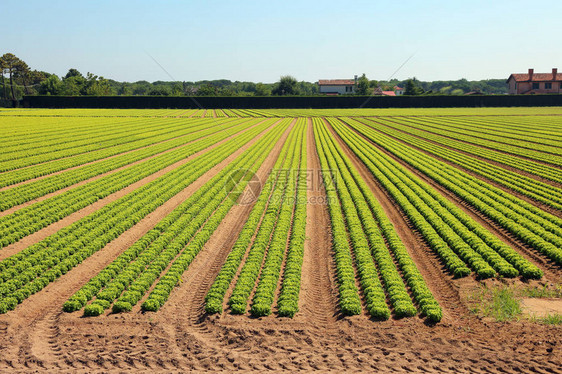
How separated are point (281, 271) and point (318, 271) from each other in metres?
1.06

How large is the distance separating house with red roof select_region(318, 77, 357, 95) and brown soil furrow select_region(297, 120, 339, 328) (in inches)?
5745

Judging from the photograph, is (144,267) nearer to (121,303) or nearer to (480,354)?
(121,303)

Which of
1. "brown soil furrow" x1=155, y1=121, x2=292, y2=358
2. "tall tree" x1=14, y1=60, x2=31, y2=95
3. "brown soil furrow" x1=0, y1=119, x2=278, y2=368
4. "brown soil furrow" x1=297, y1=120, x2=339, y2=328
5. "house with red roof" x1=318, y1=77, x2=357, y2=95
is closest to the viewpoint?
"brown soil furrow" x1=155, y1=121, x2=292, y2=358

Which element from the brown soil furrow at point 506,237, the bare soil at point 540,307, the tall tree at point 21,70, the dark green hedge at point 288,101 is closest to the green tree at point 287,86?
the dark green hedge at point 288,101

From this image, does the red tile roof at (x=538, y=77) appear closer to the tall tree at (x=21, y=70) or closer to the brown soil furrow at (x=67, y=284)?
the brown soil furrow at (x=67, y=284)

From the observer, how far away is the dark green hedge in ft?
356

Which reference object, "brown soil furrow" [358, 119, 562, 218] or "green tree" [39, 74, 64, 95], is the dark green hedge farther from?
"brown soil furrow" [358, 119, 562, 218]

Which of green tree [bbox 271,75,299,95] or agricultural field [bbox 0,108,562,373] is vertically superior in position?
green tree [bbox 271,75,299,95]

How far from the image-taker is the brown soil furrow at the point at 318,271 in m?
10.4

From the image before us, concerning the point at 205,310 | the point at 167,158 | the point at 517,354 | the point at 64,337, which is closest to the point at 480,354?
the point at 517,354

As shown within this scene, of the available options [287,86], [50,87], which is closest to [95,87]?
[50,87]

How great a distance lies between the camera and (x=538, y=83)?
427ft

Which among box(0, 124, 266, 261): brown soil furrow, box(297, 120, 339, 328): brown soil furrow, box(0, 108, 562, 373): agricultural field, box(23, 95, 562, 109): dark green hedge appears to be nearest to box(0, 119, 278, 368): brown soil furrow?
box(0, 108, 562, 373): agricultural field

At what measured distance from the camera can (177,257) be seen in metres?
13.5
